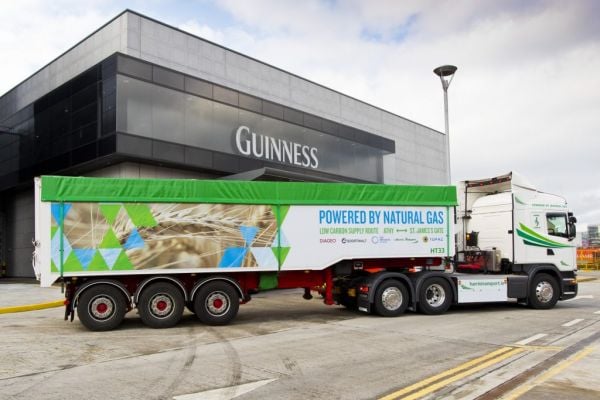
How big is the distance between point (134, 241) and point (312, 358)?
484cm

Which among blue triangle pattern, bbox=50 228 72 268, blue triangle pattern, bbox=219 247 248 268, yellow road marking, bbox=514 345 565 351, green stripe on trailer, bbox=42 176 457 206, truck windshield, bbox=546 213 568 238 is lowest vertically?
yellow road marking, bbox=514 345 565 351

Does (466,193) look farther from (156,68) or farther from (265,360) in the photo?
(156,68)

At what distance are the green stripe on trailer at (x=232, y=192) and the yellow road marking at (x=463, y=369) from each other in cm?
494

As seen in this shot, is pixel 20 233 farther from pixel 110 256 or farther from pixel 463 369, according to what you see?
pixel 463 369

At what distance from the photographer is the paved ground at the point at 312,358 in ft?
19.4

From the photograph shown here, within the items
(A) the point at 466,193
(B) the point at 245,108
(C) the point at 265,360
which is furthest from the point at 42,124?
(C) the point at 265,360

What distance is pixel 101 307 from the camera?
1039 centimetres

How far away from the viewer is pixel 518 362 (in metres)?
7.16

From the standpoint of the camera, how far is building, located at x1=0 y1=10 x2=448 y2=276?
2061 cm

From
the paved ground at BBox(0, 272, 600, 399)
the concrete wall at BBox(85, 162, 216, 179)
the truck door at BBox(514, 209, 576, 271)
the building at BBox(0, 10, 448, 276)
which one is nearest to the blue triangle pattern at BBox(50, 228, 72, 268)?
the paved ground at BBox(0, 272, 600, 399)

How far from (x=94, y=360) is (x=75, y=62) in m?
19.4

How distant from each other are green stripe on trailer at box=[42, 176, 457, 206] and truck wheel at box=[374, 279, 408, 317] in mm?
1923

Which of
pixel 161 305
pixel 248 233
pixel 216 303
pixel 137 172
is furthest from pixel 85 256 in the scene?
pixel 137 172

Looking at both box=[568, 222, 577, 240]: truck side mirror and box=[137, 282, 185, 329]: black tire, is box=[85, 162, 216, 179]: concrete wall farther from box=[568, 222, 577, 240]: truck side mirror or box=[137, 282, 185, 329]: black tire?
box=[568, 222, 577, 240]: truck side mirror
